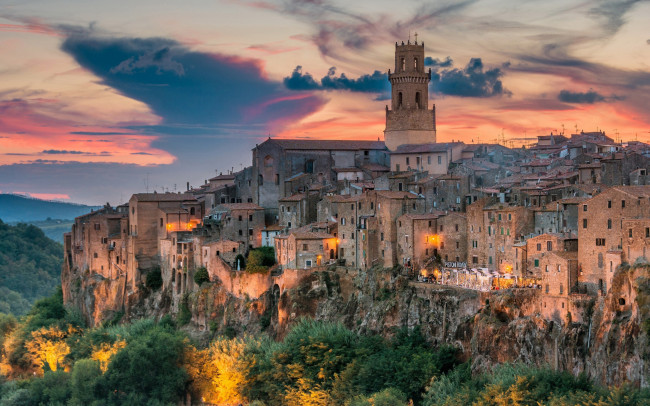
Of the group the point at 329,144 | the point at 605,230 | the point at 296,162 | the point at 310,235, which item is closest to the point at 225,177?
the point at 296,162

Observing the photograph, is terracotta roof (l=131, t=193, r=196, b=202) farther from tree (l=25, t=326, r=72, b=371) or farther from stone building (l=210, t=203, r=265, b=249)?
tree (l=25, t=326, r=72, b=371)

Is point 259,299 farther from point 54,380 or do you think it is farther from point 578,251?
point 578,251

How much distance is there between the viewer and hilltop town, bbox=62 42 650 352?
5162cm

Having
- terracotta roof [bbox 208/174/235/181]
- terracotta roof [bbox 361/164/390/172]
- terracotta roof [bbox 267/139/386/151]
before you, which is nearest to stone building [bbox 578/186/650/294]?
terracotta roof [bbox 361/164/390/172]

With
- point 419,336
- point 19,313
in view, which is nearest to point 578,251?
point 419,336

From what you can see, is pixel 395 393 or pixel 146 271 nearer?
pixel 395 393

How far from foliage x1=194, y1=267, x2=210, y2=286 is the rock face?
2.42 ft

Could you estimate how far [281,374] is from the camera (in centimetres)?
5972

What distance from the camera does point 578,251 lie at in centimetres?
5181

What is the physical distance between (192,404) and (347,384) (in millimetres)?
15362

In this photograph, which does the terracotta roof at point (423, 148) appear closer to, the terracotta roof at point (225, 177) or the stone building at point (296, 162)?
the stone building at point (296, 162)

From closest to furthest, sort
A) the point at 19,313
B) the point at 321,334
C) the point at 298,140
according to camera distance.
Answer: the point at 321,334 < the point at 298,140 < the point at 19,313

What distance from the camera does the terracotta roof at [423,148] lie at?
266 feet

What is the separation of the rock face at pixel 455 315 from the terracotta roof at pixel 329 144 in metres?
16.5
